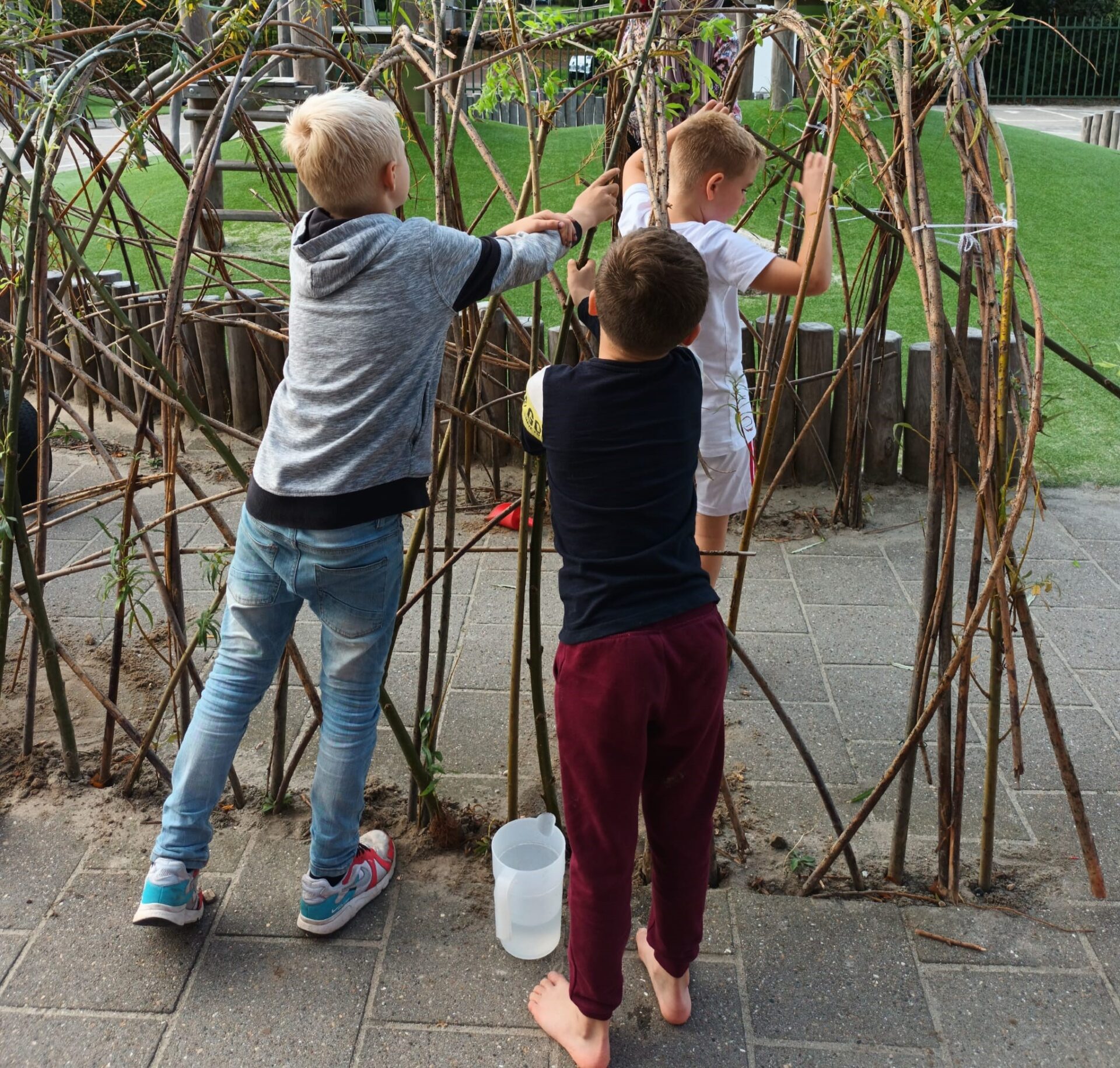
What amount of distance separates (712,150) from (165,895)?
1.87 metres

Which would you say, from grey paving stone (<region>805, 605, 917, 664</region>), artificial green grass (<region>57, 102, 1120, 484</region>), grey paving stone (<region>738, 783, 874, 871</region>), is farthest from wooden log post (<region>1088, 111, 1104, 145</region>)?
grey paving stone (<region>738, 783, 874, 871</region>)

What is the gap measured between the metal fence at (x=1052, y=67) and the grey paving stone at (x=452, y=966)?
2243cm

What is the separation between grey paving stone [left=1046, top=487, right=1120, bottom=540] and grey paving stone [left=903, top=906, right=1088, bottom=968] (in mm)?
2317

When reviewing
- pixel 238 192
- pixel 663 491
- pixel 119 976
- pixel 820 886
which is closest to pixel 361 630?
pixel 663 491

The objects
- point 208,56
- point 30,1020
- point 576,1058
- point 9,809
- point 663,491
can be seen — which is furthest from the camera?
point 9,809

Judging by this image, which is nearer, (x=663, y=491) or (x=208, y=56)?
(x=663, y=491)

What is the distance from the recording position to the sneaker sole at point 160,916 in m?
1.92

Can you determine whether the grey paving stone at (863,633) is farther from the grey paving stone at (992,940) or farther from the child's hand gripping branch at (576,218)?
the child's hand gripping branch at (576,218)

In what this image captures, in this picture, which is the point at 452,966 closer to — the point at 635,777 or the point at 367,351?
the point at 635,777

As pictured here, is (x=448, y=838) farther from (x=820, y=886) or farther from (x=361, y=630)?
(x=820, y=886)

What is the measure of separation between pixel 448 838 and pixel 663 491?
1.09 meters

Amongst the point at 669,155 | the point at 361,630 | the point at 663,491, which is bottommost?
the point at 361,630

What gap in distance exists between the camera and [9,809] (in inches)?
93.9

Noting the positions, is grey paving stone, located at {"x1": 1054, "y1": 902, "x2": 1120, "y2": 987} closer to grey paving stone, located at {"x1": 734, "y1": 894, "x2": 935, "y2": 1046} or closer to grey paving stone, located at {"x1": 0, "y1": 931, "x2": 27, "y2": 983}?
grey paving stone, located at {"x1": 734, "y1": 894, "x2": 935, "y2": 1046}
